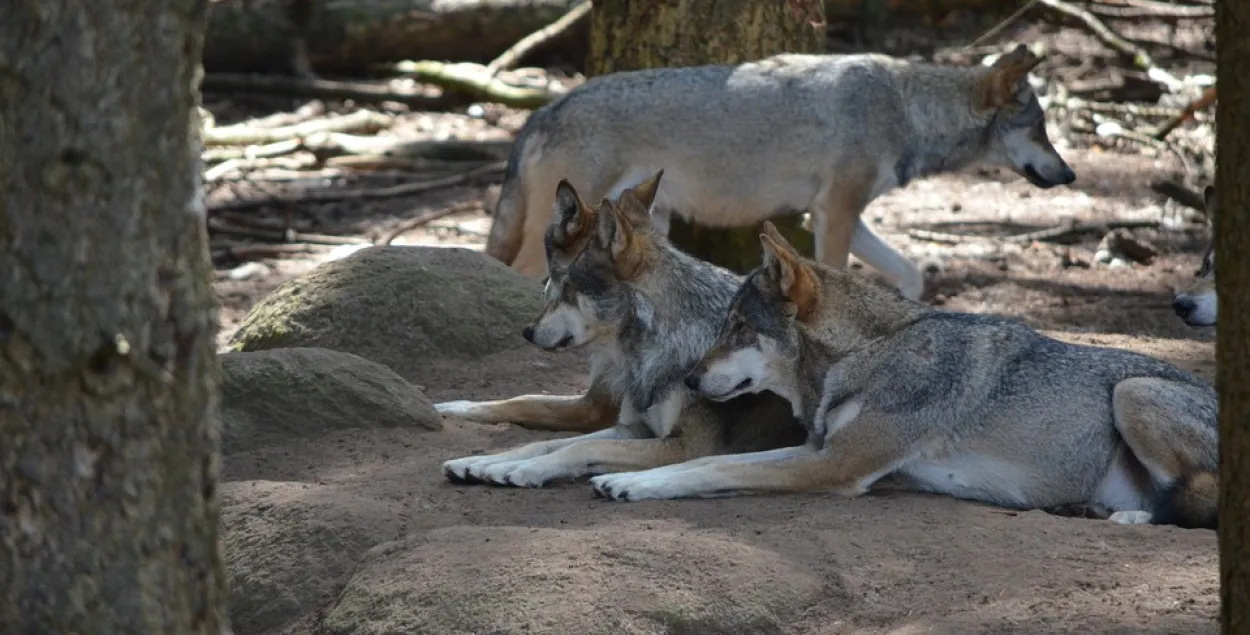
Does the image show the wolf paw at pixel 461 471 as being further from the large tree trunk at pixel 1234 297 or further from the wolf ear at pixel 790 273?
the large tree trunk at pixel 1234 297

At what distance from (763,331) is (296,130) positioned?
31.2 feet

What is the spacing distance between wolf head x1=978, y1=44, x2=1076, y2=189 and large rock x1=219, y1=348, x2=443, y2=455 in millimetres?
5425

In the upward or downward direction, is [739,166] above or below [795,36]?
below

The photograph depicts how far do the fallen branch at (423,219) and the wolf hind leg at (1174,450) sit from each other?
6.59 m

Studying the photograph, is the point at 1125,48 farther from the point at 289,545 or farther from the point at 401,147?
the point at 289,545

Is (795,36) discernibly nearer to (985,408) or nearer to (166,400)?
(985,408)

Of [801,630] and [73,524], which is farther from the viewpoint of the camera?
[801,630]

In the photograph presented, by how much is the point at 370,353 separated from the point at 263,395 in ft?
3.78

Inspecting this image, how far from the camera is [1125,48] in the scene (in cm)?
1541

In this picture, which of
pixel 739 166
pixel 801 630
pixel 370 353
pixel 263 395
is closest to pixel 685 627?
pixel 801 630

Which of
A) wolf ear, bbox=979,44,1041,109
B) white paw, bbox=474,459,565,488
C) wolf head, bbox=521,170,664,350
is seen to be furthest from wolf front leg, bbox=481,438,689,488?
wolf ear, bbox=979,44,1041,109

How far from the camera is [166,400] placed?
9.48 ft

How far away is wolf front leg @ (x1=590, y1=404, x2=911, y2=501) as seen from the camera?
584 centimetres

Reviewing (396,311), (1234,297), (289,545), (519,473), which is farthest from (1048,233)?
(1234,297)
